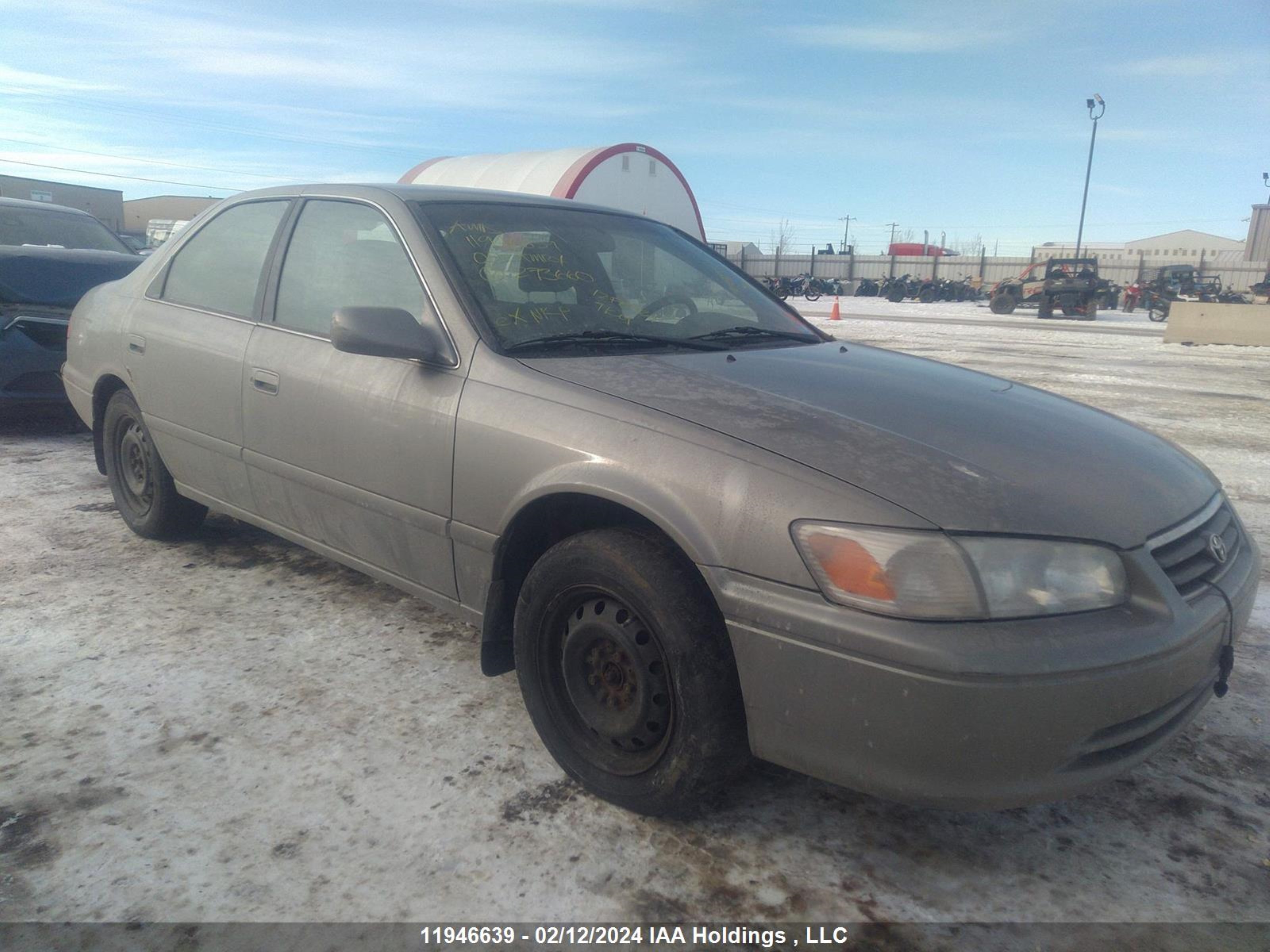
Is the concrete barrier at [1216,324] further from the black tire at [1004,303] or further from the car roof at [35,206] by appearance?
the car roof at [35,206]

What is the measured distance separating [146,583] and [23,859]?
1779 millimetres

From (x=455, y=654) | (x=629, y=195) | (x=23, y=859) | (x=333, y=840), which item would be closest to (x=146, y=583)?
(x=455, y=654)

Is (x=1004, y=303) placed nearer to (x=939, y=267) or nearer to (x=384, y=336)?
(x=939, y=267)

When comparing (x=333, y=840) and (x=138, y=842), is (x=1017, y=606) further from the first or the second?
(x=138, y=842)

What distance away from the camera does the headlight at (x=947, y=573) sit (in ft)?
5.79

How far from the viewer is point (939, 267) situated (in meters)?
48.5

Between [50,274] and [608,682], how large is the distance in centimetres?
594

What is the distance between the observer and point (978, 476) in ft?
6.49

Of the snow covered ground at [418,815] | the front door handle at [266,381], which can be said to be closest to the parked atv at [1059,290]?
the snow covered ground at [418,815]

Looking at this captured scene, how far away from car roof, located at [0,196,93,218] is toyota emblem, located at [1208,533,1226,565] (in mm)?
8149

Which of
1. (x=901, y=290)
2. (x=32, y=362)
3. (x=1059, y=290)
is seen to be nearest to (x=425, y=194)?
(x=32, y=362)

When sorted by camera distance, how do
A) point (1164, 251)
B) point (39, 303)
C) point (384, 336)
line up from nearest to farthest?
point (384, 336) → point (39, 303) → point (1164, 251)

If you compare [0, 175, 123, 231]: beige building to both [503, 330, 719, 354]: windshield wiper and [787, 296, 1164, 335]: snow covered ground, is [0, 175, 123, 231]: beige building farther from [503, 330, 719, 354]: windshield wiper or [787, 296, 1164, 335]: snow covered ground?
[503, 330, 719, 354]: windshield wiper

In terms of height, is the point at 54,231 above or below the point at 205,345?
above
